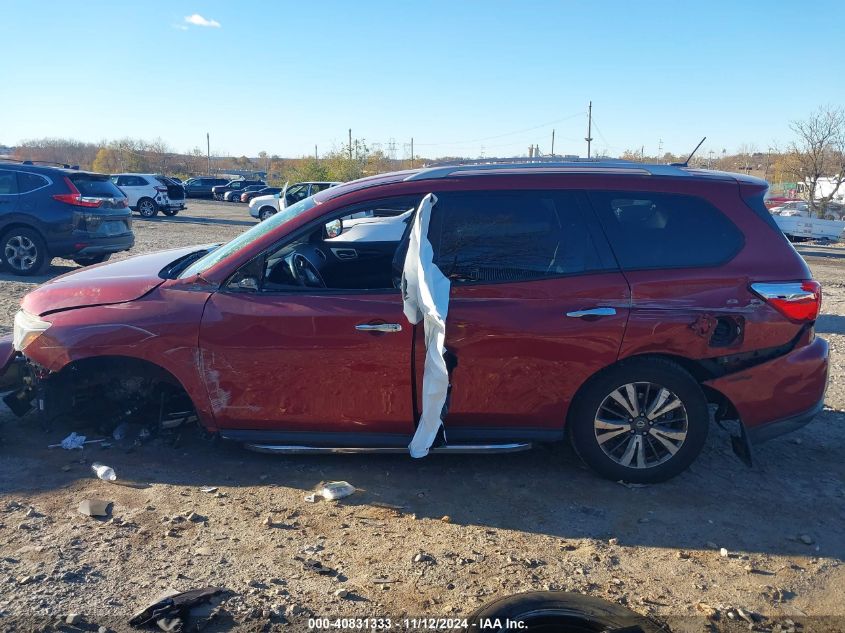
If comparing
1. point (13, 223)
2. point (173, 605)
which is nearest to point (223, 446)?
point (173, 605)

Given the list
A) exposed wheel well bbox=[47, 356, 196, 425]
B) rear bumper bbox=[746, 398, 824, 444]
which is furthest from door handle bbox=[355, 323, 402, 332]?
rear bumper bbox=[746, 398, 824, 444]

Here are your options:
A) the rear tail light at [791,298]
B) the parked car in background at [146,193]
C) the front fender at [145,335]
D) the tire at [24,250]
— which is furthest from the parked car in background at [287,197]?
the rear tail light at [791,298]

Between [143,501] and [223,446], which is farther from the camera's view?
[223,446]

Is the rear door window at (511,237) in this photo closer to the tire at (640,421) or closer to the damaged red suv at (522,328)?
the damaged red suv at (522,328)

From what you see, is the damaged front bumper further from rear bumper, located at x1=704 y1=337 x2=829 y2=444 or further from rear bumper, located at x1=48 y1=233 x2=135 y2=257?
rear bumper, located at x1=48 y1=233 x2=135 y2=257

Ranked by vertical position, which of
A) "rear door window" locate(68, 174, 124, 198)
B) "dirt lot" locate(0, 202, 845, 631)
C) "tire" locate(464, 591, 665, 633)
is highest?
"rear door window" locate(68, 174, 124, 198)

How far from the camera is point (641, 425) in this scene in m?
4.30

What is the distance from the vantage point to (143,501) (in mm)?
4109

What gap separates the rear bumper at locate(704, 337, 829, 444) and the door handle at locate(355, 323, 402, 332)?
1.85 meters

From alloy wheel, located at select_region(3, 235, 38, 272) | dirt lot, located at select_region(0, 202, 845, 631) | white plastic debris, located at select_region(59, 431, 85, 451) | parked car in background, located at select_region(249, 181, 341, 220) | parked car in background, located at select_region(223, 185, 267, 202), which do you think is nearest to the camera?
dirt lot, located at select_region(0, 202, 845, 631)

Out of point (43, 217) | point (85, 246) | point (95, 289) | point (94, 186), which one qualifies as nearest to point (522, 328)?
point (95, 289)

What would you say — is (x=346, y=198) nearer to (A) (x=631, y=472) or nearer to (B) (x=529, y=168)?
(B) (x=529, y=168)

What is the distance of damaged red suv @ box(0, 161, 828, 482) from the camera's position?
13.7ft

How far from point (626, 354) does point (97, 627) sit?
300cm
